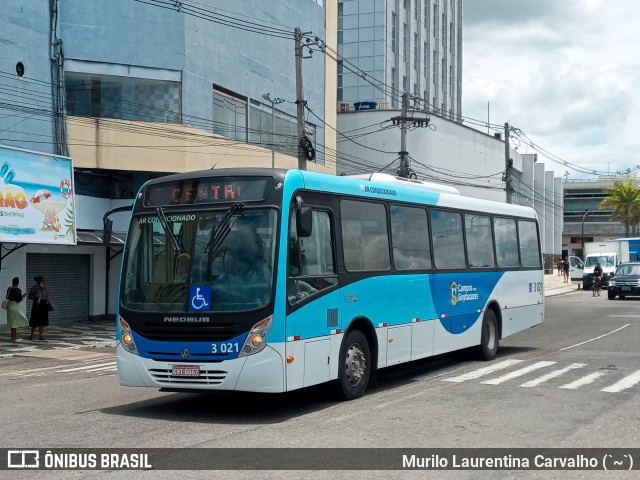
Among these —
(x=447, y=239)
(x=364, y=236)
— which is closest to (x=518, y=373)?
(x=447, y=239)

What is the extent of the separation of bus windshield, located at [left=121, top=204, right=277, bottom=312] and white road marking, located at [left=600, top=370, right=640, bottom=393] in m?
5.59

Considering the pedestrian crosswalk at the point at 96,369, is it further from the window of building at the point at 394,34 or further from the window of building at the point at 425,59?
the window of building at the point at 425,59

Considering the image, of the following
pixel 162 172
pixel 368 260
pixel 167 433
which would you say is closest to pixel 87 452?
pixel 167 433

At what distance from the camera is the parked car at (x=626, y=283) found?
4203 centimetres

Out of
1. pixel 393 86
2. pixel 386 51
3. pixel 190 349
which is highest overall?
pixel 386 51

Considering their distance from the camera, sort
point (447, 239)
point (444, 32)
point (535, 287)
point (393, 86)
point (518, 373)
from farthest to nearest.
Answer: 1. point (444, 32)
2. point (393, 86)
3. point (535, 287)
4. point (447, 239)
5. point (518, 373)

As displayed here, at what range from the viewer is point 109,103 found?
2742 centimetres

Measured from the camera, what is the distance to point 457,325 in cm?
1512

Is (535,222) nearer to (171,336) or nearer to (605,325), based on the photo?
(605,325)

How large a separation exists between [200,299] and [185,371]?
0.88 metres

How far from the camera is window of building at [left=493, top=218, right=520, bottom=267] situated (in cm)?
1709

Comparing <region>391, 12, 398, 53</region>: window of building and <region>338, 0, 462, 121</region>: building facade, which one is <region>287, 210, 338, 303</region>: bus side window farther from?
<region>391, 12, 398, 53</region>: window of building

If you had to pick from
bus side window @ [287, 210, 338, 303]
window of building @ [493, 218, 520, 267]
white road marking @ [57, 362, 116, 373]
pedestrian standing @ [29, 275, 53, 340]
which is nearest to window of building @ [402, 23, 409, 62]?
pedestrian standing @ [29, 275, 53, 340]

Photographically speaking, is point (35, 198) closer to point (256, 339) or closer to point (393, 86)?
point (256, 339)
